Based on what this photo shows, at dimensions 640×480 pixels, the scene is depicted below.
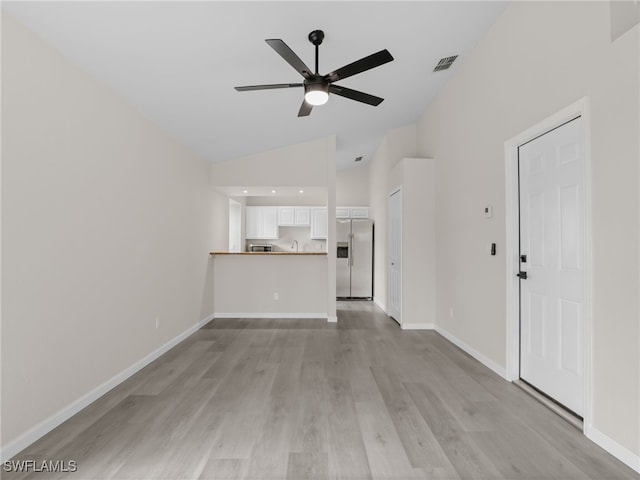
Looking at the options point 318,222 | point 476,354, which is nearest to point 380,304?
point 318,222

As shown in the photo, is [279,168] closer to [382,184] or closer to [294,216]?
[382,184]

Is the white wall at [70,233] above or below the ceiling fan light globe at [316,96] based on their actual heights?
below

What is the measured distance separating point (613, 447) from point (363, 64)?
8.94 feet

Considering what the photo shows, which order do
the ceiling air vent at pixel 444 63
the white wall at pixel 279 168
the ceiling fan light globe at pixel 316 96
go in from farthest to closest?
1. the white wall at pixel 279 168
2. the ceiling air vent at pixel 444 63
3. the ceiling fan light globe at pixel 316 96

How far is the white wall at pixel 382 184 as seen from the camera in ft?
17.2

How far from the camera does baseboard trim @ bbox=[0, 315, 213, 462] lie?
1.73 meters

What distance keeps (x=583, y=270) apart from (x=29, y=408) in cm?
340

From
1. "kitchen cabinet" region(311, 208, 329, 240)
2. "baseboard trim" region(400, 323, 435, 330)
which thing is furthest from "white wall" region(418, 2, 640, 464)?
"kitchen cabinet" region(311, 208, 329, 240)

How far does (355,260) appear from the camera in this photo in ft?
22.1

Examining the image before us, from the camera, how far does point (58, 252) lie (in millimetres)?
2037

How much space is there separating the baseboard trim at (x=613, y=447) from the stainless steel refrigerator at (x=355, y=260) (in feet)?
16.1

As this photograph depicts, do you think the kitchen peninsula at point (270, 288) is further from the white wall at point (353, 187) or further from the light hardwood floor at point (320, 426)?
the white wall at point (353, 187)

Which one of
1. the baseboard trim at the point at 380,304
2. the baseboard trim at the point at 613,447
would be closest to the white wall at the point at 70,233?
the baseboard trim at the point at 613,447

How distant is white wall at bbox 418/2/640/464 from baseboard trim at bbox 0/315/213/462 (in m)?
3.26
